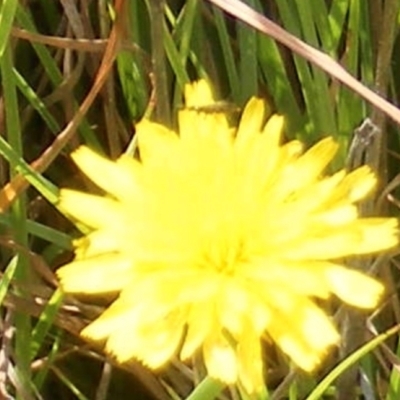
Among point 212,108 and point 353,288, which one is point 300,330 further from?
point 212,108

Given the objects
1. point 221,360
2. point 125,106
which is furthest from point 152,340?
point 125,106

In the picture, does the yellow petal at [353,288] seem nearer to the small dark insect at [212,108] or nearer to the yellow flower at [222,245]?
the yellow flower at [222,245]

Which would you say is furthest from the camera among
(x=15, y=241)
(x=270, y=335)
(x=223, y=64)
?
(x=223, y=64)

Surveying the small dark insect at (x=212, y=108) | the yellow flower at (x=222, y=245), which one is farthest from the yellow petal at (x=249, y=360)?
the small dark insect at (x=212, y=108)

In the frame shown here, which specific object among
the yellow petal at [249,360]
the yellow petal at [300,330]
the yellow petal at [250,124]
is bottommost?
the yellow petal at [249,360]

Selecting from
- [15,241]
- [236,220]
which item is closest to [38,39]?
[15,241]

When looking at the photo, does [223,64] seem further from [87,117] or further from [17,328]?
[17,328]

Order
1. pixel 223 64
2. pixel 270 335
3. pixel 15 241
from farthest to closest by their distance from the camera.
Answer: pixel 223 64, pixel 15 241, pixel 270 335

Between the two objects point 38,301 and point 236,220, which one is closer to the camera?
point 236,220
